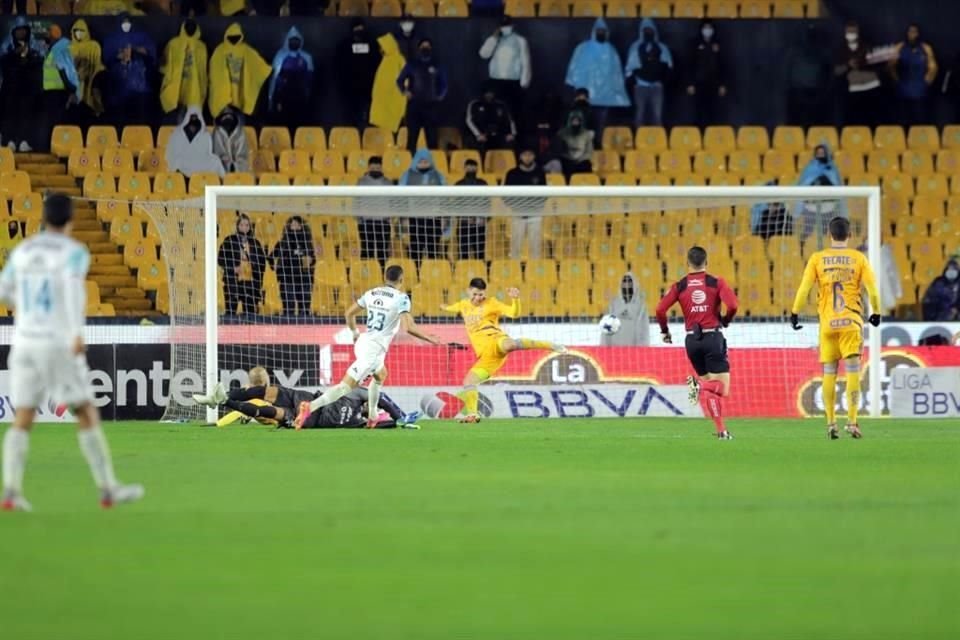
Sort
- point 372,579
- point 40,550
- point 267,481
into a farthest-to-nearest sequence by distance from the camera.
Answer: point 267,481 < point 40,550 < point 372,579

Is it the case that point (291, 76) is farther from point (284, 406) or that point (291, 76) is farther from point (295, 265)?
point (284, 406)

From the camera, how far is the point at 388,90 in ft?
96.1

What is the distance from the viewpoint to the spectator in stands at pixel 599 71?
2944 cm

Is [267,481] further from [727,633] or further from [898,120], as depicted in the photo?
[898,120]

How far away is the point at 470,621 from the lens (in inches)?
286

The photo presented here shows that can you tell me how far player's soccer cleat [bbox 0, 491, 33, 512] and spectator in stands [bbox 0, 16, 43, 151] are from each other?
18.7 metres

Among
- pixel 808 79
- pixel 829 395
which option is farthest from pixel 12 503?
pixel 808 79

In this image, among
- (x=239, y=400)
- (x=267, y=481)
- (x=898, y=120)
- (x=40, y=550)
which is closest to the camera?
(x=40, y=550)

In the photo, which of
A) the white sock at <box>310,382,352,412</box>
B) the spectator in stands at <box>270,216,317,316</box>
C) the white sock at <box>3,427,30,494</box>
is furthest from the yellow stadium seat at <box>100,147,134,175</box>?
the white sock at <box>3,427,30,494</box>

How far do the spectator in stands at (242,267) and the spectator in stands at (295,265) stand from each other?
0.81 feet

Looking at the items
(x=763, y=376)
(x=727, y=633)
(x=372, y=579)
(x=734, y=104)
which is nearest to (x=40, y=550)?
(x=372, y=579)

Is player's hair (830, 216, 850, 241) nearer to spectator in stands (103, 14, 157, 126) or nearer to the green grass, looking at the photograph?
the green grass

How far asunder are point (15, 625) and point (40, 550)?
1928 mm

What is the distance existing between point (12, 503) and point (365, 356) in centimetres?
995
